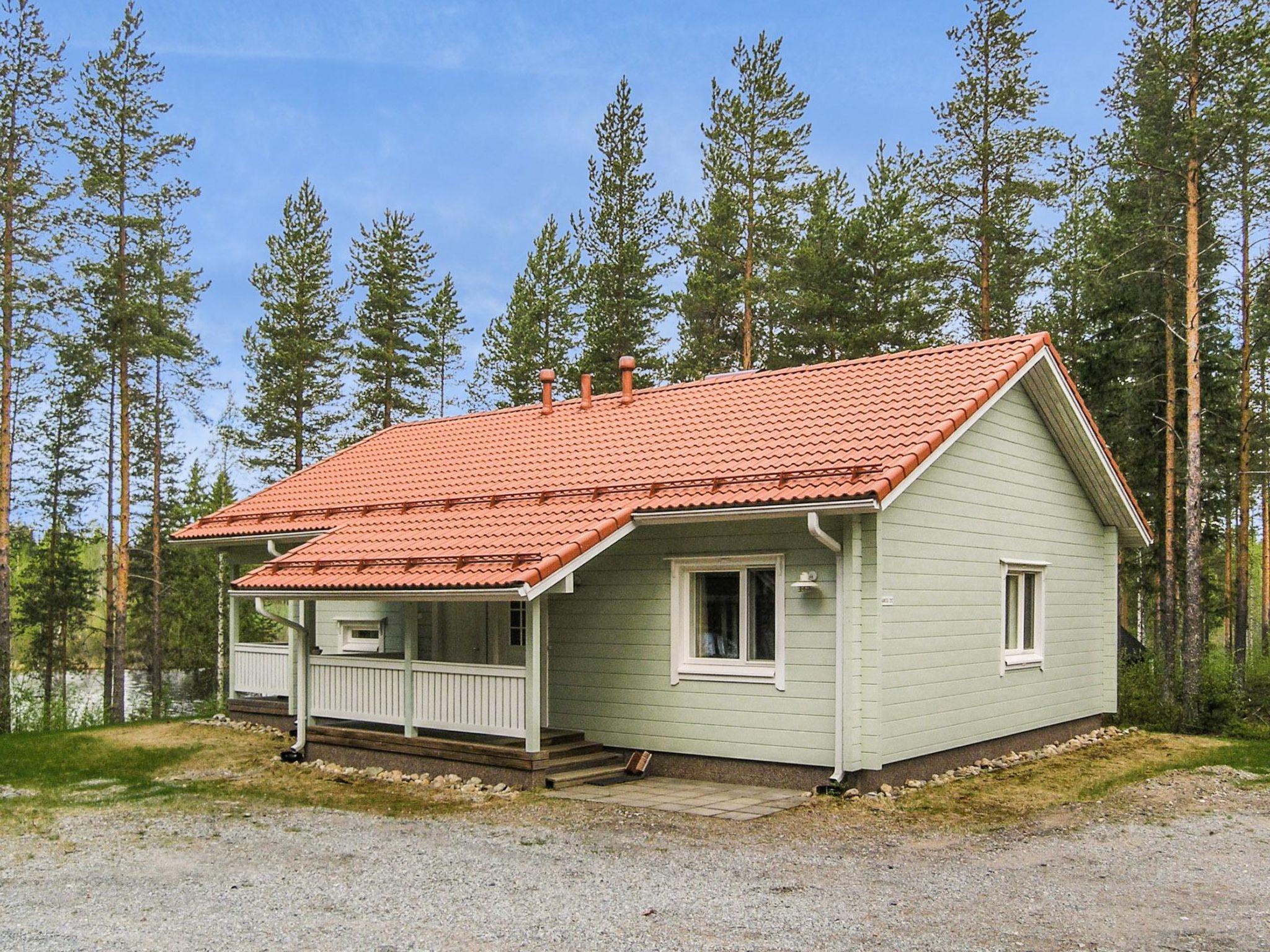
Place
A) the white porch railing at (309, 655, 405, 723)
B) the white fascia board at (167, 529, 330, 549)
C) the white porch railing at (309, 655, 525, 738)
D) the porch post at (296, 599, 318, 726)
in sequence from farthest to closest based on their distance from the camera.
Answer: the white fascia board at (167, 529, 330, 549), the porch post at (296, 599, 318, 726), the white porch railing at (309, 655, 405, 723), the white porch railing at (309, 655, 525, 738)

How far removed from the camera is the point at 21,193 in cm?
2017

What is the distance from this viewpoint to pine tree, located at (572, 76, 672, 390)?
29047 millimetres

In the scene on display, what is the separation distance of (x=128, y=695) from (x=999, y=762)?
4085cm

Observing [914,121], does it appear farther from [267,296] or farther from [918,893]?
[918,893]

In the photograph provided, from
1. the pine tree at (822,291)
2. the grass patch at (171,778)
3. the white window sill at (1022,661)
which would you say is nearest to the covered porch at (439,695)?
the grass patch at (171,778)

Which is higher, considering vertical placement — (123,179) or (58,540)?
(123,179)

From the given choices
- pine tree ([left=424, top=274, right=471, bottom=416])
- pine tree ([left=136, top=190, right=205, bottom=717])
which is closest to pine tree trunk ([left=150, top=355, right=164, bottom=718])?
pine tree ([left=136, top=190, right=205, bottom=717])

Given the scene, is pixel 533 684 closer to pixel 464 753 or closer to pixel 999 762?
pixel 464 753

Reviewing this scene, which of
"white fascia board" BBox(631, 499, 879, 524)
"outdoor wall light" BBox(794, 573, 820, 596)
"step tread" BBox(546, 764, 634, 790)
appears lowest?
"step tread" BBox(546, 764, 634, 790)

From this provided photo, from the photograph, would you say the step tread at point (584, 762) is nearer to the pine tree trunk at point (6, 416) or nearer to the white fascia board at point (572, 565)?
the white fascia board at point (572, 565)

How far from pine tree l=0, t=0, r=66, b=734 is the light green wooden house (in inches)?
297

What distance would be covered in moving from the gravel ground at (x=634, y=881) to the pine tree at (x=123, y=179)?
16.1m

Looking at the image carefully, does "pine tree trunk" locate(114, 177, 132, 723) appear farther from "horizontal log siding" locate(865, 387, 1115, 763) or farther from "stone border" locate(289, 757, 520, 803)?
"horizontal log siding" locate(865, 387, 1115, 763)

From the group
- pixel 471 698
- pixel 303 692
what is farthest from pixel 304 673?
pixel 471 698
